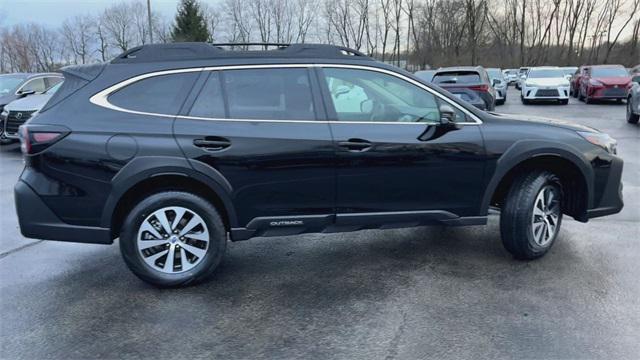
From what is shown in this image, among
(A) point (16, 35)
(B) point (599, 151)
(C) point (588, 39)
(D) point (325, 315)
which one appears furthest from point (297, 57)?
(C) point (588, 39)

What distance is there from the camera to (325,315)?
3598 mm

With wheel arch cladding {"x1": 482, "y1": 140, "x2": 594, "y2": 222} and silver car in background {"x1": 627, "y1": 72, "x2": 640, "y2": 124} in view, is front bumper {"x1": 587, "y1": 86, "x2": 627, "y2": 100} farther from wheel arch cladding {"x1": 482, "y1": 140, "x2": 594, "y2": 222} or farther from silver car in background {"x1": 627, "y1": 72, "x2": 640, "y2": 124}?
wheel arch cladding {"x1": 482, "y1": 140, "x2": 594, "y2": 222}

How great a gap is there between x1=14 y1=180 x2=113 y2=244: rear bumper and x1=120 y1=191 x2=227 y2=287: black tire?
7.4 inches

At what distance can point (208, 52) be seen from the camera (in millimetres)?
4121

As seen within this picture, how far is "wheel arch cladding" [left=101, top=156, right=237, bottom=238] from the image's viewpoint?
3793 mm

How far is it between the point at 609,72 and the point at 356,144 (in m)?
22.3

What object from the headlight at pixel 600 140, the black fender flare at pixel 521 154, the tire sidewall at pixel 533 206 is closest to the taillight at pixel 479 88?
the headlight at pixel 600 140

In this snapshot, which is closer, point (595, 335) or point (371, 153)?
point (595, 335)

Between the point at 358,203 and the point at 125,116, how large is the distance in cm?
193

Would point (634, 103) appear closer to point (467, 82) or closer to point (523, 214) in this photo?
point (467, 82)

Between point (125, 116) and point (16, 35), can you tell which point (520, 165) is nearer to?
point (125, 116)

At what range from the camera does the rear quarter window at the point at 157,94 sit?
392 cm

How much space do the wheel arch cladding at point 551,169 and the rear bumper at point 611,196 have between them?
0.32 feet

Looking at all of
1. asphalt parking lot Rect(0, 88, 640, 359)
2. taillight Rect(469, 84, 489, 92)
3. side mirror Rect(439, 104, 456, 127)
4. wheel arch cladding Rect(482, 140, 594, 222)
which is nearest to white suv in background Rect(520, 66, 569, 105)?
taillight Rect(469, 84, 489, 92)
